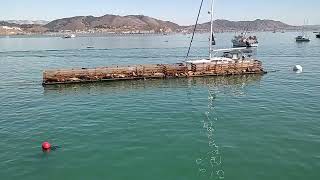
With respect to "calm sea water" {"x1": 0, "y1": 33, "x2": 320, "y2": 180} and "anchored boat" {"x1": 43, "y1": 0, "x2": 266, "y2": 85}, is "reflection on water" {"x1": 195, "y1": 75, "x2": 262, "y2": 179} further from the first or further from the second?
"anchored boat" {"x1": 43, "y1": 0, "x2": 266, "y2": 85}

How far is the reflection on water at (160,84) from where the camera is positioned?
181ft

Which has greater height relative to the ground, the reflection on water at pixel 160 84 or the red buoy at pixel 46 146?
the reflection on water at pixel 160 84

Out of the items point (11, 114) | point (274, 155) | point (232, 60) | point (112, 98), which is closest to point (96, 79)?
point (112, 98)

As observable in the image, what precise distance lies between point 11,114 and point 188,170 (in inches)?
989

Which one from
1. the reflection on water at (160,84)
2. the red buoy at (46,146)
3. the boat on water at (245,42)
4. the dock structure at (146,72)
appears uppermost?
the boat on water at (245,42)

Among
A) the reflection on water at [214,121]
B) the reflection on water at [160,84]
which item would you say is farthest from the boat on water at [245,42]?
the reflection on water at [160,84]

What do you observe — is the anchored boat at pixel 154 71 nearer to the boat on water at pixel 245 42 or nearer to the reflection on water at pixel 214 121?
the reflection on water at pixel 214 121

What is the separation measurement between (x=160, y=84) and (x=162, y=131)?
25.4m

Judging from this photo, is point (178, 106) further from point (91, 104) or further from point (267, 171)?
point (267, 171)

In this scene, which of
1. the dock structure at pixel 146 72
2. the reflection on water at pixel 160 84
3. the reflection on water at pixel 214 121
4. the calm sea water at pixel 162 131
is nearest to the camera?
the reflection on water at pixel 214 121

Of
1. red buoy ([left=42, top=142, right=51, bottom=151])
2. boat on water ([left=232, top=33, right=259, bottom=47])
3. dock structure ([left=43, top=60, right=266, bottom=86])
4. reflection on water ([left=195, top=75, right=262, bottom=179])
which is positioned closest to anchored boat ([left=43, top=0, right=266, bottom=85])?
dock structure ([left=43, top=60, right=266, bottom=86])

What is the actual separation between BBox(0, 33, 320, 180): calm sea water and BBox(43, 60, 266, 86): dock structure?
2.60m

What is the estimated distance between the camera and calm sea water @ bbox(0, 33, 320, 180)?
84.5ft

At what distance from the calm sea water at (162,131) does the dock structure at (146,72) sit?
2.60m
